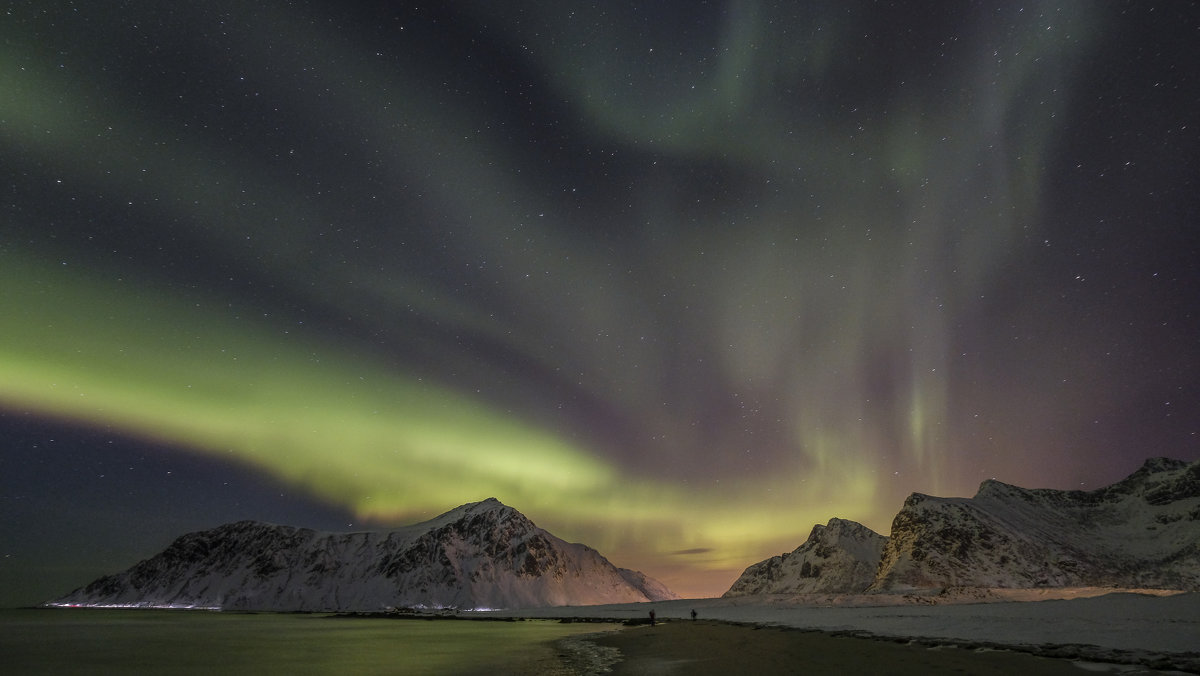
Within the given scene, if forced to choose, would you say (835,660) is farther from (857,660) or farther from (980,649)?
(980,649)

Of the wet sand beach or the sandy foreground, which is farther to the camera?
the sandy foreground

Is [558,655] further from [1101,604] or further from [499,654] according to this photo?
[1101,604]

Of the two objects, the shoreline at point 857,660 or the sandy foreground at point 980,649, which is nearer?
the shoreline at point 857,660

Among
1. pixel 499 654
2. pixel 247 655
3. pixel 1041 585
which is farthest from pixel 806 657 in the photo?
pixel 1041 585

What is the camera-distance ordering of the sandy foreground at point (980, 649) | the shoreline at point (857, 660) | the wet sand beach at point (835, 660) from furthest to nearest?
1. the sandy foreground at point (980, 649)
2. the wet sand beach at point (835, 660)
3. the shoreline at point (857, 660)

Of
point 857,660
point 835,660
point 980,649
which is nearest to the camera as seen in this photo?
point 857,660

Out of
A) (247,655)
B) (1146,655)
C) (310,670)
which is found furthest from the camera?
(247,655)

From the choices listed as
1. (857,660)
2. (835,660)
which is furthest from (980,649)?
(835,660)

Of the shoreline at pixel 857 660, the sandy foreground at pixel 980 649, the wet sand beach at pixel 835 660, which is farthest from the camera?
the sandy foreground at pixel 980 649

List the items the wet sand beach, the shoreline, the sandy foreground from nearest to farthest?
the shoreline, the wet sand beach, the sandy foreground

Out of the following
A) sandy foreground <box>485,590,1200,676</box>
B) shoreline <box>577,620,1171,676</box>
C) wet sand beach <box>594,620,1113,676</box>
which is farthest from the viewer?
sandy foreground <box>485,590,1200,676</box>

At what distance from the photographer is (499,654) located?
43812 mm

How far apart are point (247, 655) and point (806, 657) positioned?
4621 cm

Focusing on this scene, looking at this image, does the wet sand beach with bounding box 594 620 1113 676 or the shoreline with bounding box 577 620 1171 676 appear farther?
the wet sand beach with bounding box 594 620 1113 676
